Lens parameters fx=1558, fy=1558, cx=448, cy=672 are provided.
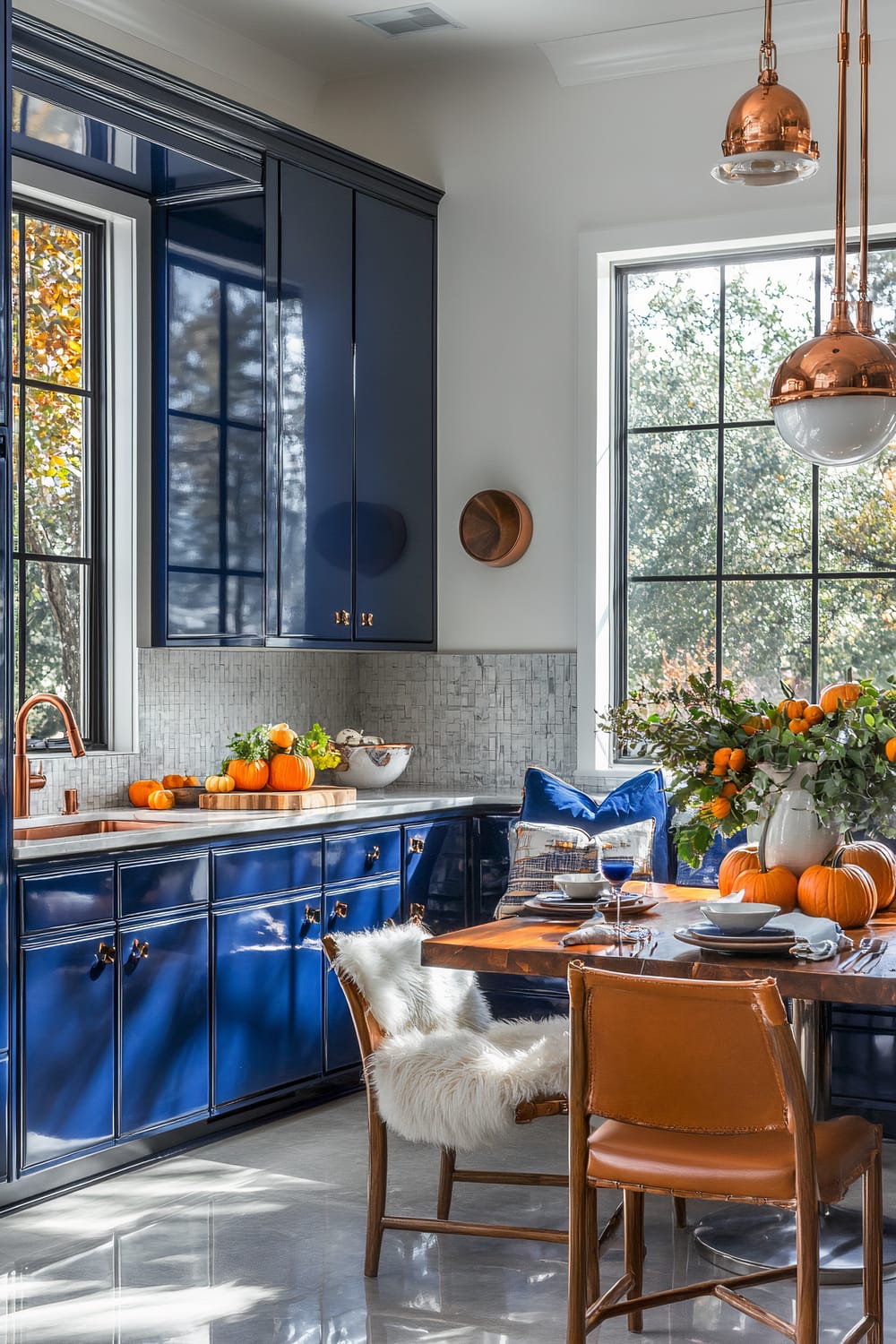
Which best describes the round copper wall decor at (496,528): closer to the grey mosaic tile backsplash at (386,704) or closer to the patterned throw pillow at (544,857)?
the grey mosaic tile backsplash at (386,704)

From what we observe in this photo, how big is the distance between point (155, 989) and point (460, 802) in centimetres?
154

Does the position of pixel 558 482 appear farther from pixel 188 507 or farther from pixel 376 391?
pixel 188 507

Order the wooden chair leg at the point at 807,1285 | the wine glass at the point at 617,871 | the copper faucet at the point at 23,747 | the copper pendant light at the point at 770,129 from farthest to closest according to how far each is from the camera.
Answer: the copper faucet at the point at 23,747 → the wine glass at the point at 617,871 → the copper pendant light at the point at 770,129 → the wooden chair leg at the point at 807,1285

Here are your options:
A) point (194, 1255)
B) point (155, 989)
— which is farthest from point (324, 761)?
point (194, 1255)

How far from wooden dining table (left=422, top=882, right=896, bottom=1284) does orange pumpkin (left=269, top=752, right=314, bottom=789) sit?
1416mm

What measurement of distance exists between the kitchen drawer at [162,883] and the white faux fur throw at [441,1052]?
86 cm

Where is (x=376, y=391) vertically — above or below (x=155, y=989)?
above

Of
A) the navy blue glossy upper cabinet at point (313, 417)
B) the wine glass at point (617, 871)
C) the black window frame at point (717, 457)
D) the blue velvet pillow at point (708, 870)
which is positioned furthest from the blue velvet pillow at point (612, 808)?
the wine glass at point (617, 871)

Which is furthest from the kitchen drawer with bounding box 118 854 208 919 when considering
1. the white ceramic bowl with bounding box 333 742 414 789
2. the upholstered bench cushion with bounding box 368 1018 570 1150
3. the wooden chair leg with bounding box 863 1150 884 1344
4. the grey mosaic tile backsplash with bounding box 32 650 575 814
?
the wooden chair leg with bounding box 863 1150 884 1344

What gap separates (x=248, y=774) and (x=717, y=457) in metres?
2.03

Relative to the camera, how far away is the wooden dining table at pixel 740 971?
281 centimetres

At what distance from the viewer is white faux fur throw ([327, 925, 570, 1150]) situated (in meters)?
3.28

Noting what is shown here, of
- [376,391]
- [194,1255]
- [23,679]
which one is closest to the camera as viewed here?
[194,1255]

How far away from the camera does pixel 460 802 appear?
5.44 metres
